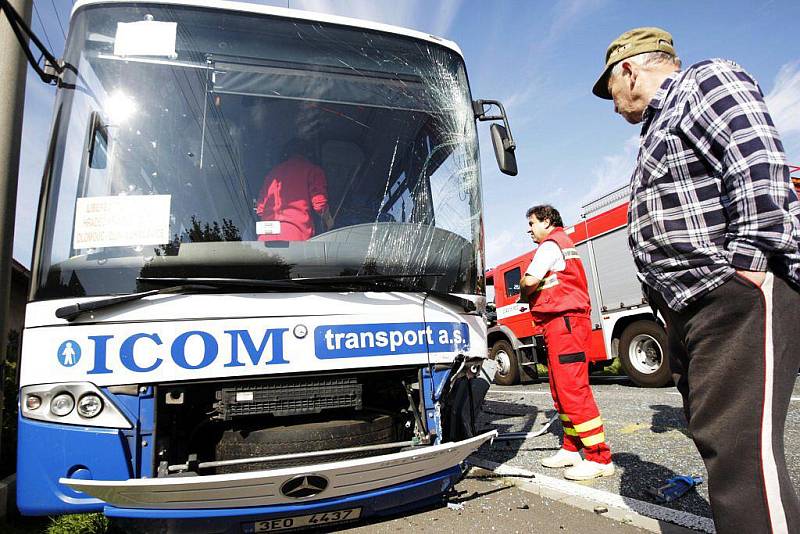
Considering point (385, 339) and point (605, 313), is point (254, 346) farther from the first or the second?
point (605, 313)

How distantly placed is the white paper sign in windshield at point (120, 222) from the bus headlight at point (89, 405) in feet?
2.24

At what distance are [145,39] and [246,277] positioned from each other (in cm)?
144

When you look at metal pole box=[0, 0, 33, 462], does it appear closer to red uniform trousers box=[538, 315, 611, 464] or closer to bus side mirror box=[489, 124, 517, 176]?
bus side mirror box=[489, 124, 517, 176]

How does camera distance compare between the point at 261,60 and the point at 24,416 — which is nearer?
the point at 24,416

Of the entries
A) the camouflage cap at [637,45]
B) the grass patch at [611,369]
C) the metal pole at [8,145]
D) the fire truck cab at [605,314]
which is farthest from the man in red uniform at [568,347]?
the grass patch at [611,369]

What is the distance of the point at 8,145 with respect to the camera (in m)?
3.35

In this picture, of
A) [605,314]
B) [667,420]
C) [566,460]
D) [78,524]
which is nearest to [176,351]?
[78,524]

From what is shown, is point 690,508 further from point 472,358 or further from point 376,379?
point 376,379

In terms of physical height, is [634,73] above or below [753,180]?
above

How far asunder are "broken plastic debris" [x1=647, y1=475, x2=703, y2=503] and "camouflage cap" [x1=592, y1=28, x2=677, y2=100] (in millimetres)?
2190

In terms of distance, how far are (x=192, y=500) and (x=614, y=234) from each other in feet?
27.8

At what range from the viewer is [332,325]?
230 centimetres

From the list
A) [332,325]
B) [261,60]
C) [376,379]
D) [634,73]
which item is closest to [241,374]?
[332,325]

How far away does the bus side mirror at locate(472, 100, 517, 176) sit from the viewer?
3148 millimetres
